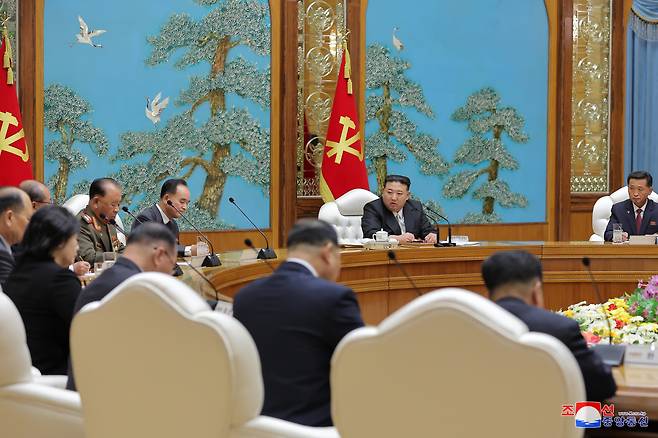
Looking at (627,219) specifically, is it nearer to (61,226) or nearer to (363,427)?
(61,226)

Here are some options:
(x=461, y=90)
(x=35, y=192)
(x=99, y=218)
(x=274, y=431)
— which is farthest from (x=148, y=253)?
(x=461, y=90)

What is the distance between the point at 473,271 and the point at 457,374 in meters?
4.57

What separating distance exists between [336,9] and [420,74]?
0.96m

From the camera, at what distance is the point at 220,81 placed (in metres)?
7.52

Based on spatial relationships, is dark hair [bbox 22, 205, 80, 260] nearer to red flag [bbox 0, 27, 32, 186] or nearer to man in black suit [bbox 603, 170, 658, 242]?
red flag [bbox 0, 27, 32, 186]

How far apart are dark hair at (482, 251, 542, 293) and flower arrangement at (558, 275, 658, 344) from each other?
86 centimetres

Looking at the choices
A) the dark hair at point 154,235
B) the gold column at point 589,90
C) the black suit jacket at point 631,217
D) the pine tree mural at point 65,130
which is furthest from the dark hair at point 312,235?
the gold column at point 589,90

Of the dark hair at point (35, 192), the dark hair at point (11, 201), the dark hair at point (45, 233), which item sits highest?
the dark hair at point (35, 192)

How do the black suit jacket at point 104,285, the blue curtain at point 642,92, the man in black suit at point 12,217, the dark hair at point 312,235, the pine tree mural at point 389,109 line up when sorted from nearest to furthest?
1. the dark hair at point 312,235
2. the black suit jacket at point 104,285
3. the man in black suit at point 12,217
4. the pine tree mural at point 389,109
5. the blue curtain at point 642,92

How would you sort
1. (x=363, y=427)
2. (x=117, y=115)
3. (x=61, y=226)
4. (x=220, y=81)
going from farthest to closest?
(x=220, y=81), (x=117, y=115), (x=61, y=226), (x=363, y=427)

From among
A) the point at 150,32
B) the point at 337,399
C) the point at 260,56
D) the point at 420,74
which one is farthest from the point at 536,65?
the point at 337,399

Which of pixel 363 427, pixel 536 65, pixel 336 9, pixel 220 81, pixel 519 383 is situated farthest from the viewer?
pixel 536 65

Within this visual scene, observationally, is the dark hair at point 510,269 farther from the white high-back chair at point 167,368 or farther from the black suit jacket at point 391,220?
the black suit jacket at point 391,220

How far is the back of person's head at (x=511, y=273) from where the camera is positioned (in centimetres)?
236
